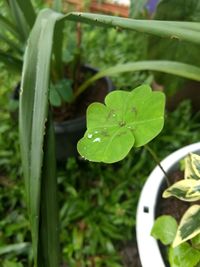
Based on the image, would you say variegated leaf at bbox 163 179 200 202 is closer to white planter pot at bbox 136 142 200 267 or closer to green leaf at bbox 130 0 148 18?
white planter pot at bbox 136 142 200 267

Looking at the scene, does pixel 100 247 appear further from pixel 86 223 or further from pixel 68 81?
pixel 68 81

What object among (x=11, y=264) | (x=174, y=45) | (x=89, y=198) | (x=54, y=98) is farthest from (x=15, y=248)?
(x=174, y=45)

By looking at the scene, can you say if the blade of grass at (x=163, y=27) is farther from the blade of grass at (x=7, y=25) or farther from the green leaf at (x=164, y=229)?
the blade of grass at (x=7, y=25)

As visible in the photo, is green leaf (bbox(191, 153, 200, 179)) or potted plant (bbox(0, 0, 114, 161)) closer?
green leaf (bbox(191, 153, 200, 179))

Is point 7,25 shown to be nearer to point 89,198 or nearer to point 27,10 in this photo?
point 27,10

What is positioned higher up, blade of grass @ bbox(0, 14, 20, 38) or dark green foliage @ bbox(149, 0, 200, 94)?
blade of grass @ bbox(0, 14, 20, 38)

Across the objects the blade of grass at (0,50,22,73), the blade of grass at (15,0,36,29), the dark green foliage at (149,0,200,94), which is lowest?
the dark green foliage at (149,0,200,94)

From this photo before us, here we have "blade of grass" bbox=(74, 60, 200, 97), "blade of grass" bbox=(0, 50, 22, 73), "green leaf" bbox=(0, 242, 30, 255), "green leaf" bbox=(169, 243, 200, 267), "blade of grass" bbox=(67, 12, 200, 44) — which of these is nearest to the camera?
"blade of grass" bbox=(67, 12, 200, 44)

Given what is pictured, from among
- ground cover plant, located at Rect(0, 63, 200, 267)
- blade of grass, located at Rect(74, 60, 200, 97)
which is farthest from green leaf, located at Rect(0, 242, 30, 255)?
blade of grass, located at Rect(74, 60, 200, 97)
